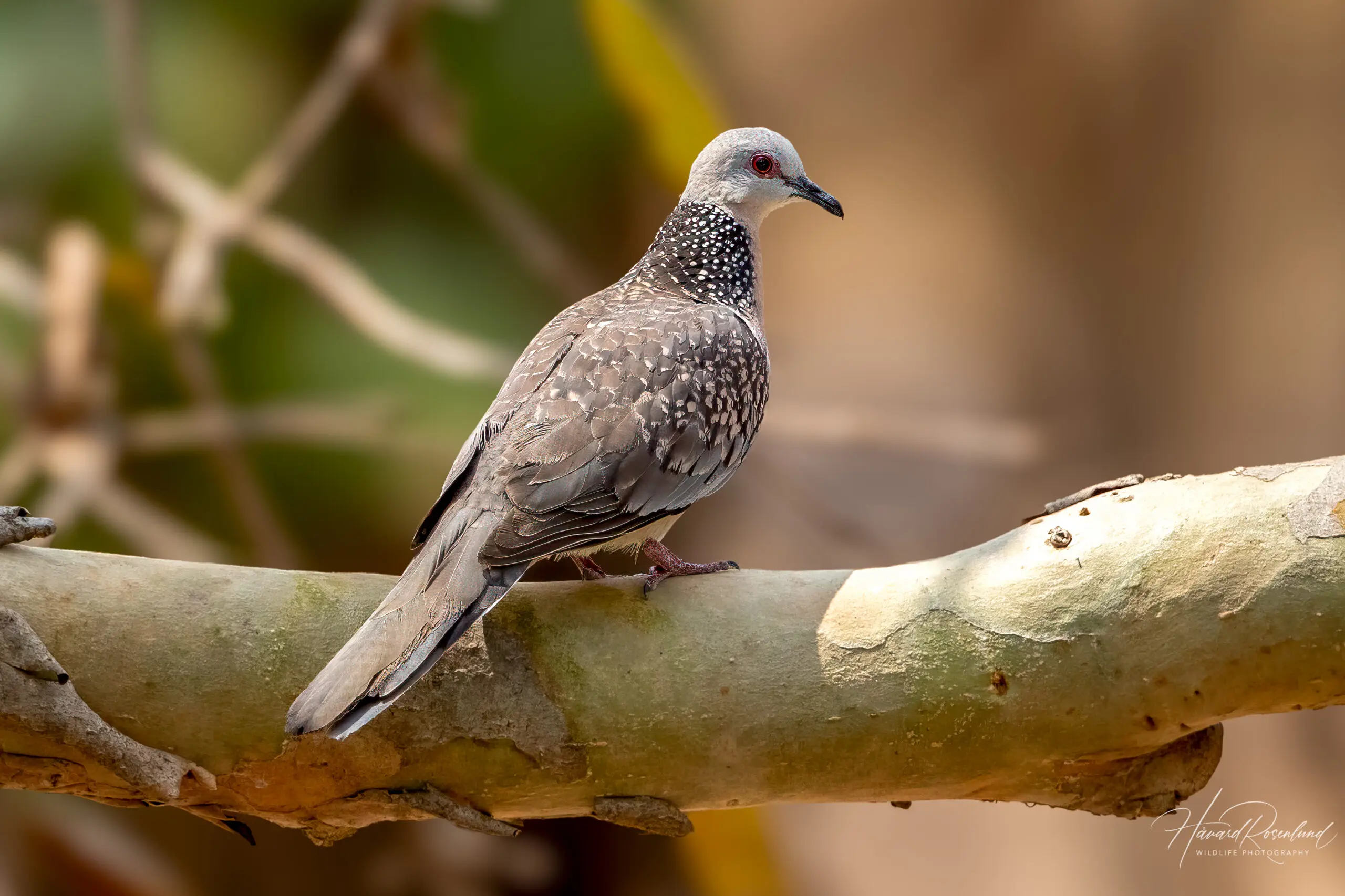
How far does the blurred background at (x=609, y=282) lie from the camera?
3705 mm

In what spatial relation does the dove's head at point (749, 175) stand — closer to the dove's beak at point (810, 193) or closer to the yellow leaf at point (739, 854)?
the dove's beak at point (810, 193)

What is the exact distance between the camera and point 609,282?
4316 mm

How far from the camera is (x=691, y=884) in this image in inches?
157

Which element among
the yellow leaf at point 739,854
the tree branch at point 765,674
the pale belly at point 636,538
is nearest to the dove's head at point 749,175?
the pale belly at point 636,538

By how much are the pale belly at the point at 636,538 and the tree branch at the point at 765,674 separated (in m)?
0.12

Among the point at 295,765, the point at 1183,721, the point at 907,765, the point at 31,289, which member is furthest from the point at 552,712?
the point at 31,289

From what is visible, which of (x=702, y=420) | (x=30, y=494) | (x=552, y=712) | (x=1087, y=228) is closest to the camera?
(x=552, y=712)

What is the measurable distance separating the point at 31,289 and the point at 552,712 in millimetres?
3044

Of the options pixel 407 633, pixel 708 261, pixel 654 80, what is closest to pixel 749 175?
pixel 708 261

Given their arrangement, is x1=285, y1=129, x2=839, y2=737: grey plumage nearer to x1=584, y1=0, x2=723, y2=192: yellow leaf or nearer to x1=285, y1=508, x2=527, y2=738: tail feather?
x1=285, y1=508, x2=527, y2=738: tail feather

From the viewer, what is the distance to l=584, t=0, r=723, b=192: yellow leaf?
3979 millimetres

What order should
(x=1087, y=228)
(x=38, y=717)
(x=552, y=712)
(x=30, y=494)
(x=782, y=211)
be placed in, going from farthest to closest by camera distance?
(x=782, y=211) → (x=1087, y=228) → (x=30, y=494) → (x=552, y=712) → (x=38, y=717)

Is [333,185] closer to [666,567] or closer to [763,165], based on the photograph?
[763,165]

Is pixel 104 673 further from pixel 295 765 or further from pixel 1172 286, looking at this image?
pixel 1172 286
